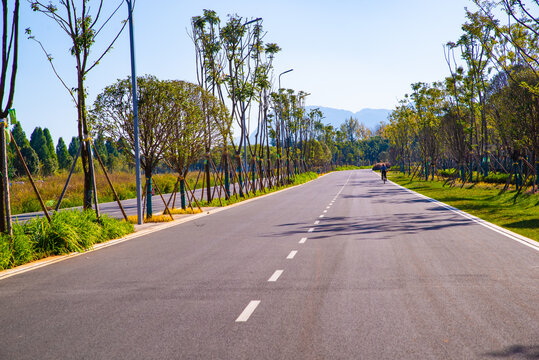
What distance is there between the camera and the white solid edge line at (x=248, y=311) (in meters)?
5.58

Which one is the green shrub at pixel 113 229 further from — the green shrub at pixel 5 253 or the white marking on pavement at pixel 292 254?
the white marking on pavement at pixel 292 254

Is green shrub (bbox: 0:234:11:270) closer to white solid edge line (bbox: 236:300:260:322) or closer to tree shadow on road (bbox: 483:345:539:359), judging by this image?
white solid edge line (bbox: 236:300:260:322)

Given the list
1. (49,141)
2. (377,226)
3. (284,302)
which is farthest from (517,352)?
(49,141)

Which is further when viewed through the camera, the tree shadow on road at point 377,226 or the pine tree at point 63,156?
the pine tree at point 63,156

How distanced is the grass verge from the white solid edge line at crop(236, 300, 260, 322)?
571 cm

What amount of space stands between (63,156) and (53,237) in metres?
87.9

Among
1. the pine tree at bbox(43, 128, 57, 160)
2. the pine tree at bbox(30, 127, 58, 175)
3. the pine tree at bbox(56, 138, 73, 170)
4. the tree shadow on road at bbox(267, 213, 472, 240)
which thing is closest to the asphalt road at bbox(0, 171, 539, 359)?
the tree shadow on road at bbox(267, 213, 472, 240)

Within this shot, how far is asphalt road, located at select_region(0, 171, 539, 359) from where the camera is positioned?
15.3 ft

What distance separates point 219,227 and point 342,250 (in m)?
6.33

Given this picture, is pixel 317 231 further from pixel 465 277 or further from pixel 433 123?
pixel 433 123

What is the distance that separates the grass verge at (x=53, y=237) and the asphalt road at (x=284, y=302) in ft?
2.49

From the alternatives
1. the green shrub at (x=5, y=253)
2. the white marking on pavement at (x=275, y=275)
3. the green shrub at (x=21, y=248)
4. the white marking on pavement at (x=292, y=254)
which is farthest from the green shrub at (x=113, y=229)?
the white marking on pavement at (x=275, y=275)

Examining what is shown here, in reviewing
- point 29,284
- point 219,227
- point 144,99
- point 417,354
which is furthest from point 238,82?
point 417,354

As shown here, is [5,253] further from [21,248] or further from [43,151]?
[43,151]
